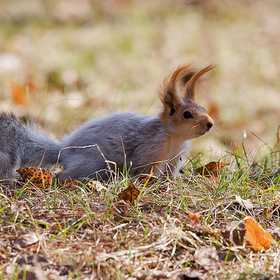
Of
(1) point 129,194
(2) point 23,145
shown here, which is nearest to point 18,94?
(2) point 23,145

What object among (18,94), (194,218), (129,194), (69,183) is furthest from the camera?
A: (18,94)

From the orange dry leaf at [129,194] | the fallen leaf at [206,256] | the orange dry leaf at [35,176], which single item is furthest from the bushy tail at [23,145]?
the fallen leaf at [206,256]

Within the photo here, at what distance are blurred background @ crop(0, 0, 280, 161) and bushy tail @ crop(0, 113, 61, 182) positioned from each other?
155cm

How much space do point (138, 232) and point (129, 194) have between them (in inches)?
9.7

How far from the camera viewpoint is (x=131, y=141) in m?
2.58

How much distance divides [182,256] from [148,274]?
0.18m

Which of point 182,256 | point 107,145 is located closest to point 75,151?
point 107,145

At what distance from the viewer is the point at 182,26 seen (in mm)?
6184

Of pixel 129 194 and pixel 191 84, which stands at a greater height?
pixel 191 84

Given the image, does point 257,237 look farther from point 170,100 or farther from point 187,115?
point 170,100

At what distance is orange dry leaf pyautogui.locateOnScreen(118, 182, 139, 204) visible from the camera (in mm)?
2053

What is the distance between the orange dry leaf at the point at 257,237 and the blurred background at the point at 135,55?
226cm

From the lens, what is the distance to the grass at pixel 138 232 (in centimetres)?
167

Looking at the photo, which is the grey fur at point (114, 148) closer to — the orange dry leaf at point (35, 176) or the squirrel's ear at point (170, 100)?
the squirrel's ear at point (170, 100)
